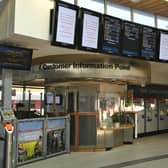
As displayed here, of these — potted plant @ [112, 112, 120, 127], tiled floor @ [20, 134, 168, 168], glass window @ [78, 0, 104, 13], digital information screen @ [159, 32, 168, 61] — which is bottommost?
tiled floor @ [20, 134, 168, 168]

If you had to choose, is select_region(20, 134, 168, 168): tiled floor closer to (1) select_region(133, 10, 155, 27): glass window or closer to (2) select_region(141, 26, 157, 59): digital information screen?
(2) select_region(141, 26, 157, 59): digital information screen

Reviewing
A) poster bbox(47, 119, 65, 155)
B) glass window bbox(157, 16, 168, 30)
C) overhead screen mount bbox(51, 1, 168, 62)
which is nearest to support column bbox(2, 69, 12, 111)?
overhead screen mount bbox(51, 1, 168, 62)

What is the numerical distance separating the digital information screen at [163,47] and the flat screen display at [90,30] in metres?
1.90

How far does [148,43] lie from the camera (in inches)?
279

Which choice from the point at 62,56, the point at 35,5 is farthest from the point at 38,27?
the point at 62,56

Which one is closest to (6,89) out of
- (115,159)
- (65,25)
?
(65,25)

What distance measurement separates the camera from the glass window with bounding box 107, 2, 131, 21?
680cm

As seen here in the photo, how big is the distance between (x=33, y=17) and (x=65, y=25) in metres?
0.61

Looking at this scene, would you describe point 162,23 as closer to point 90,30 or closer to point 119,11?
point 119,11

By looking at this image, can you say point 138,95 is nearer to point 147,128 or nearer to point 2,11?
point 147,128

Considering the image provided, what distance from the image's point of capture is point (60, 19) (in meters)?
5.56

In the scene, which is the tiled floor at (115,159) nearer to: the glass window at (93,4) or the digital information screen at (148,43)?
the digital information screen at (148,43)

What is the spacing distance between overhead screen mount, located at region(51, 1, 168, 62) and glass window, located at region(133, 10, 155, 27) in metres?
0.41

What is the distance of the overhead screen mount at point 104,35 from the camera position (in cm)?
562
